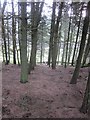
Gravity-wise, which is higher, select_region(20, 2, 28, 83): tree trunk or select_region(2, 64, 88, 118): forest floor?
select_region(20, 2, 28, 83): tree trunk

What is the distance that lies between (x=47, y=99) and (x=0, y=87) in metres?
2.84

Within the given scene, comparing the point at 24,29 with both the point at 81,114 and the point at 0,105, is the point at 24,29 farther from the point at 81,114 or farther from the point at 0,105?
the point at 81,114

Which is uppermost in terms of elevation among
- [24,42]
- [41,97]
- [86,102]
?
[24,42]

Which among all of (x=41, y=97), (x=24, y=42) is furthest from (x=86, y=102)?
(x=24, y=42)

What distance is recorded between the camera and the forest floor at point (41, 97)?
28.3 feet

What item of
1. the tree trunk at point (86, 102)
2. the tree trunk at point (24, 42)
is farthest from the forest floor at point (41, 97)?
the tree trunk at point (24, 42)

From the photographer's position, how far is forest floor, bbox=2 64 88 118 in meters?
8.62

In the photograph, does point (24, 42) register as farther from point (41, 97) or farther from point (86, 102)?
point (86, 102)

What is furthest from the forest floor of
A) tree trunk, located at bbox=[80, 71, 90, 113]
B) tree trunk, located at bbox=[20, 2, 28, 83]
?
tree trunk, located at bbox=[20, 2, 28, 83]

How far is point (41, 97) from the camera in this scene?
9.82m

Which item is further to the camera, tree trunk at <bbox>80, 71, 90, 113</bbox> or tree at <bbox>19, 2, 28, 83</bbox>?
tree at <bbox>19, 2, 28, 83</bbox>

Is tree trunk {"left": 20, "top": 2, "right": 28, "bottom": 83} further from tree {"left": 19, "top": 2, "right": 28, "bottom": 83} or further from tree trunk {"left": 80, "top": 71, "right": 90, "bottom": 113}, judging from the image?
tree trunk {"left": 80, "top": 71, "right": 90, "bottom": 113}

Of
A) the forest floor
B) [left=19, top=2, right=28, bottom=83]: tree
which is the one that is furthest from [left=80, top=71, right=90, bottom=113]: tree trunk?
[left=19, top=2, right=28, bottom=83]: tree

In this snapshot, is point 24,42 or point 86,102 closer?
point 86,102
